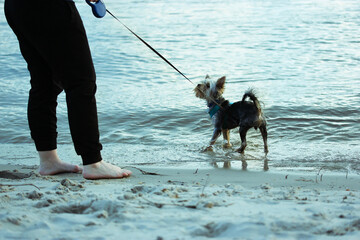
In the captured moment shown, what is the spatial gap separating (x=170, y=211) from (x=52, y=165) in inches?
69.7

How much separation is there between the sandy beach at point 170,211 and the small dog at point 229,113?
2.25 meters

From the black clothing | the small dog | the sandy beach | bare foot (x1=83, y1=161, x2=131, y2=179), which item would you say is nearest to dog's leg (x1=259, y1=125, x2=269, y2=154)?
the small dog

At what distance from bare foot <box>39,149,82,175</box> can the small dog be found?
7.62 ft

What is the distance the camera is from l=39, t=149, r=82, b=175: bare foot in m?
4.14

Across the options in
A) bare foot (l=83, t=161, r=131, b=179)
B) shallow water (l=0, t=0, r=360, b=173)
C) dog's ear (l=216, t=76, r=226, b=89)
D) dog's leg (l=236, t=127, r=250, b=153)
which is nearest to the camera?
bare foot (l=83, t=161, r=131, b=179)

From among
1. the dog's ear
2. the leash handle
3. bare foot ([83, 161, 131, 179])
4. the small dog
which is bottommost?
the small dog

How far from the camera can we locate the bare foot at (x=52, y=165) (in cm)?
414

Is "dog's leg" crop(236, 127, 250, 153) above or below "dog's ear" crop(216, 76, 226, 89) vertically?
below

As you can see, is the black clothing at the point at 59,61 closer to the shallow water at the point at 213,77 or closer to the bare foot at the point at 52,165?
the bare foot at the point at 52,165

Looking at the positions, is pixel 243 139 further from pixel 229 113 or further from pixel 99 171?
pixel 99 171

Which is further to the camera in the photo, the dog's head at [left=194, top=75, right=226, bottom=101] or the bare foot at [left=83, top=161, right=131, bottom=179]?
the dog's head at [left=194, top=75, right=226, bottom=101]

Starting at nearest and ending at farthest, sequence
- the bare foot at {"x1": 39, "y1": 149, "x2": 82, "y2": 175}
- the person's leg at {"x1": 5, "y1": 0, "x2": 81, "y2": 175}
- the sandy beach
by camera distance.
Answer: the sandy beach → the person's leg at {"x1": 5, "y1": 0, "x2": 81, "y2": 175} → the bare foot at {"x1": 39, "y1": 149, "x2": 82, "y2": 175}

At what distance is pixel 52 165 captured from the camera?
4.18 meters

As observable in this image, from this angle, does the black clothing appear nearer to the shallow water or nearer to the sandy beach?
the sandy beach
